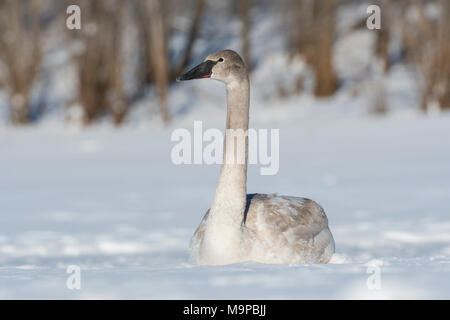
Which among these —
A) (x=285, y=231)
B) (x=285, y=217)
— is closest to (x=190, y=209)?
(x=285, y=217)

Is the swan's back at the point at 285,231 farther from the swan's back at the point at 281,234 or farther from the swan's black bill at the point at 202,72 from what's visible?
the swan's black bill at the point at 202,72

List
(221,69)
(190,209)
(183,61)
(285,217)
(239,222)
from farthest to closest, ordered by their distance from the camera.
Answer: (183,61)
(190,209)
(285,217)
(221,69)
(239,222)

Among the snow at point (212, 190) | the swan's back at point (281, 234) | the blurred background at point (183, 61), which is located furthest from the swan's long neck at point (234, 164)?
the blurred background at point (183, 61)

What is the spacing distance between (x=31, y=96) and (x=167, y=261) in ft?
47.9

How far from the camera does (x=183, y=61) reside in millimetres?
20531

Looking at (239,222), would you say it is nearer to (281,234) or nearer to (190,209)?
(281,234)

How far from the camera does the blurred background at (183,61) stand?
16.5 m

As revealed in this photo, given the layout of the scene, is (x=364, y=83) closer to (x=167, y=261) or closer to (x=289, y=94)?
(x=289, y=94)

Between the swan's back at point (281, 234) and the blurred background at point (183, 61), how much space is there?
11338 mm

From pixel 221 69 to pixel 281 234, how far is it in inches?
43.4

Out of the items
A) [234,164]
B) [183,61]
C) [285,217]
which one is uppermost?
[183,61]

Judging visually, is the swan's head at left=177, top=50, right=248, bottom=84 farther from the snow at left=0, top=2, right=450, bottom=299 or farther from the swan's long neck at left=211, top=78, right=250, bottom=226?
the snow at left=0, top=2, right=450, bottom=299

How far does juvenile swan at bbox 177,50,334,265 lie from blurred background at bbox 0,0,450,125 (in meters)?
11.7
